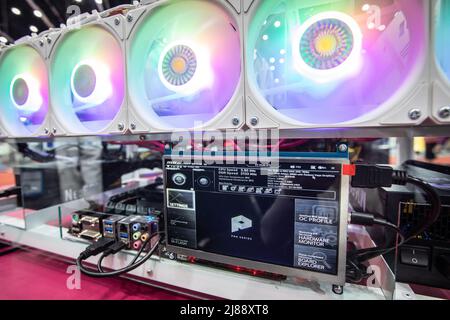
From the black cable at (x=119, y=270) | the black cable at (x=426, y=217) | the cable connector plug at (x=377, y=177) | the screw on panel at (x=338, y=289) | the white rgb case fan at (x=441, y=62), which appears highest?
the white rgb case fan at (x=441, y=62)

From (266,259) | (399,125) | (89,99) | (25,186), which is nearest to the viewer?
(399,125)

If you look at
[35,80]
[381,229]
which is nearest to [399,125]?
[381,229]

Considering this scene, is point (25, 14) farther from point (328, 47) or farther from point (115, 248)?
point (328, 47)

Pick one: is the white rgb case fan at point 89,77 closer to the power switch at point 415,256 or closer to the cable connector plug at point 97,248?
the cable connector plug at point 97,248

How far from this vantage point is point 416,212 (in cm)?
46

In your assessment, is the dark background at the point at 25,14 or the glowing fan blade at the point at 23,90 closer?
the glowing fan blade at the point at 23,90

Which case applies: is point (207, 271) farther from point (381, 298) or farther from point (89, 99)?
point (89, 99)

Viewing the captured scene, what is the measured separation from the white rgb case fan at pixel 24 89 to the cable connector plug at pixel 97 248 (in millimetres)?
411

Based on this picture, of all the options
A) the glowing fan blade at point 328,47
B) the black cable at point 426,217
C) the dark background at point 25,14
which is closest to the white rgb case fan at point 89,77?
the glowing fan blade at point 328,47

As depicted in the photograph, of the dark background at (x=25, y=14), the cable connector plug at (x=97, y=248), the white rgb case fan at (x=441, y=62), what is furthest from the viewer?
the dark background at (x=25, y=14)

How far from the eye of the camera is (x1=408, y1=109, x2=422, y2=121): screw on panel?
0.37 m

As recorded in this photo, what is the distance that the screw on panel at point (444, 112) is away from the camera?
1.17ft

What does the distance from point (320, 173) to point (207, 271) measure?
385 millimetres

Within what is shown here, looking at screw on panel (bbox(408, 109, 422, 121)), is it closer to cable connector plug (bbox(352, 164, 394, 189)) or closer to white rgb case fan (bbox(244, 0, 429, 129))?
white rgb case fan (bbox(244, 0, 429, 129))
